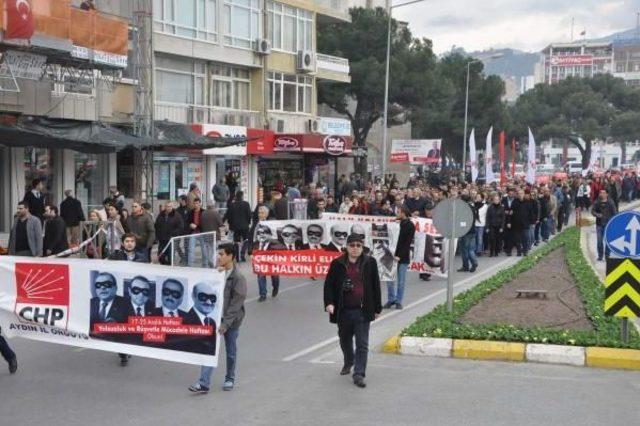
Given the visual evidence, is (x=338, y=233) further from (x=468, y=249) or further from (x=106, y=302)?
(x=106, y=302)

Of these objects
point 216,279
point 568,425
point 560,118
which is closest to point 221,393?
point 216,279

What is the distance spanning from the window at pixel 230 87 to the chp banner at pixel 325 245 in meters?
19.8

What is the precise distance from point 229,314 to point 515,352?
3734mm

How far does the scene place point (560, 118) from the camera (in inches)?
3228

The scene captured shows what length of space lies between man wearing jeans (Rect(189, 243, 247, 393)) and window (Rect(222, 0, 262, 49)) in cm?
2855

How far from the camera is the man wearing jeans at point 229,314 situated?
29.4 feet

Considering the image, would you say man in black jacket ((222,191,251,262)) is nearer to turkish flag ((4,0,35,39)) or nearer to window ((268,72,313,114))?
turkish flag ((4,0,35,39))

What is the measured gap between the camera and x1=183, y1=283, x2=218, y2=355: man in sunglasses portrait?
9.25m

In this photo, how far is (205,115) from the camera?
35688mm

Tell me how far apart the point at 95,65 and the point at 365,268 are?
17.3 meters

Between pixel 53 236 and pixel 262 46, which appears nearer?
pixel 53 236

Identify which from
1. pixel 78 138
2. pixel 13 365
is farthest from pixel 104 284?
pixel 78 138

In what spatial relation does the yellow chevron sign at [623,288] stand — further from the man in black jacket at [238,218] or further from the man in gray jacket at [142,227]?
the man in black jacket at [238,218]

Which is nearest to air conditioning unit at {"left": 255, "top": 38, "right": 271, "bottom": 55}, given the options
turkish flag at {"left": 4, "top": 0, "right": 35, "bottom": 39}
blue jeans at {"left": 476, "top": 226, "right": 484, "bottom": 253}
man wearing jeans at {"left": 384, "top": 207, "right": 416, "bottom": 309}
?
blue jeans at {"left": 476, "top": 226, "right": 484, "bottom": 253}
